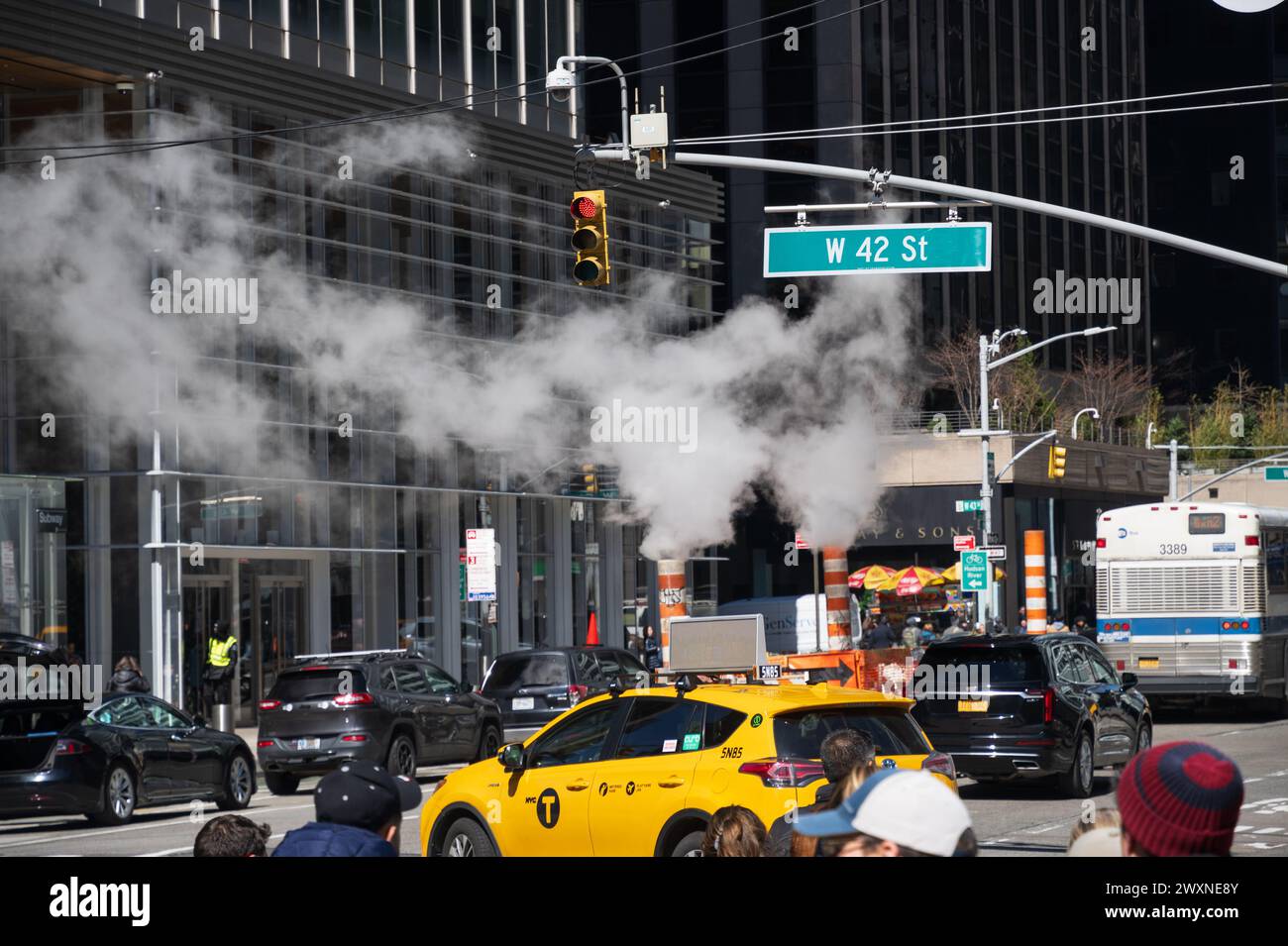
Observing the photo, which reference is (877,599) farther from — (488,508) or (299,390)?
(299,390)

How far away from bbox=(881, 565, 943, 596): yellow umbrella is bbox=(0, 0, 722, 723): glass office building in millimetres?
9631

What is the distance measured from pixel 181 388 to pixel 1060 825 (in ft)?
61.8

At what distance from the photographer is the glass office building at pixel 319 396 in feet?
98.8

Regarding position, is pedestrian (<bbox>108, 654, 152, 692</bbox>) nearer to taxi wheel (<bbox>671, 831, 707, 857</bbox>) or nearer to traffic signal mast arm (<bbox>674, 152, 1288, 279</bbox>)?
traffic signal mast arm (<bbox>674, 152, 1288, 279</bbox>)

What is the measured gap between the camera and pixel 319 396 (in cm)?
3344

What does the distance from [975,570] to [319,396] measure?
1299 centimetres

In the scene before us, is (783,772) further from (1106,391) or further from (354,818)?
(1106,391)

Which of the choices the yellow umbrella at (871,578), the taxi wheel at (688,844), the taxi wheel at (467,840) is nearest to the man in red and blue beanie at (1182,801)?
the taxi wheel at (688,844)

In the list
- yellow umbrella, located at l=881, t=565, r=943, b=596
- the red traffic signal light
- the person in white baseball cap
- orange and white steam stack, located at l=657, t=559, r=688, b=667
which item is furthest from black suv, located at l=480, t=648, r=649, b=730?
yellow umbrella, located at l=881, t=565, r=943, b=596

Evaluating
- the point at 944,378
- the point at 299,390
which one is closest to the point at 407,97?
the point at 299,390

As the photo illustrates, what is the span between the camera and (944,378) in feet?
198

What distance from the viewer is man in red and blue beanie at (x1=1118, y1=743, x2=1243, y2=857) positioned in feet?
12.9

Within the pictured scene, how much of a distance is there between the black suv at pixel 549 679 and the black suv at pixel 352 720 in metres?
2.52

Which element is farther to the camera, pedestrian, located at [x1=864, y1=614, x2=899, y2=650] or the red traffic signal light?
pedestrian, located at [x1=864, y1=614, x2=899, y2=650]
